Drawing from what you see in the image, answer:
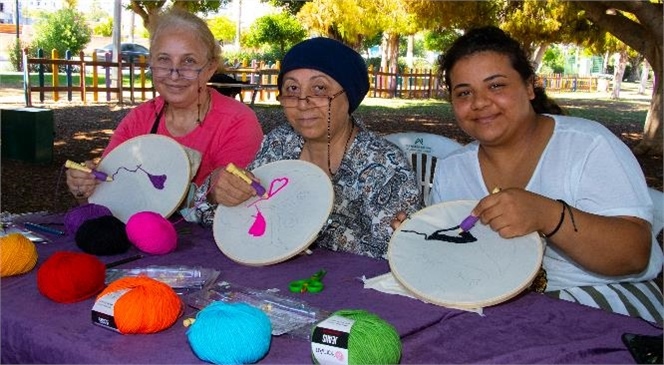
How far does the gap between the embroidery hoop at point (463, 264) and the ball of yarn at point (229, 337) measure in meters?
0.50

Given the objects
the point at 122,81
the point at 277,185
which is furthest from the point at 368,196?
the point at 122,81

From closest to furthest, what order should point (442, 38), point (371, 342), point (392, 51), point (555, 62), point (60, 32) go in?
point (371, 342) → point (392, 51) → point (442, 38) → point (60, 32) → point (555, 62)

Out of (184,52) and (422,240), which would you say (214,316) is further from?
(184,52)

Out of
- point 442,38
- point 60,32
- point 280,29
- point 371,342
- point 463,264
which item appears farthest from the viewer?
point 60,32

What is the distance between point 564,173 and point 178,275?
3.63 ft

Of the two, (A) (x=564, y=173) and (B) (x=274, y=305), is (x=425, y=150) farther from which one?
(B) (x=274, y=305)

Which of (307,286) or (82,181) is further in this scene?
(82,181)

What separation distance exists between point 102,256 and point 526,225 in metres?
1.21

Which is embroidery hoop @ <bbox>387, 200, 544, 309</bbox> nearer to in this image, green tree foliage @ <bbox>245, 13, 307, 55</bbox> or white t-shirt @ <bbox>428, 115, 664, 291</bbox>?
white t-shirt @ <bbox>428, 115, 664, 291</bbox>

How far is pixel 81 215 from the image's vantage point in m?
2.06

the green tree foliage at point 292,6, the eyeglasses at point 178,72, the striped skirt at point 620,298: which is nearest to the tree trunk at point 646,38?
the eyeglasses at point 178,72

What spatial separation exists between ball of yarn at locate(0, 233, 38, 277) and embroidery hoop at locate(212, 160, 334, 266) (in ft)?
1.68

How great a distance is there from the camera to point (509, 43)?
1.87m

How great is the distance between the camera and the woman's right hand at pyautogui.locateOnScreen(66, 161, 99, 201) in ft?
7.62
